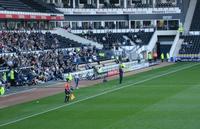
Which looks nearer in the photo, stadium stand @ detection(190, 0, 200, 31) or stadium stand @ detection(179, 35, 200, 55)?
stadium stand @ detection(179, 35, 200, 55)

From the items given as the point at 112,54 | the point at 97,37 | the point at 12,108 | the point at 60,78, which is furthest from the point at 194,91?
the point at 97,37

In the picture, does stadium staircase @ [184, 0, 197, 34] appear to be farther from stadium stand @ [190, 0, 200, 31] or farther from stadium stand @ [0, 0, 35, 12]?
stadium stand @ [0, 0, 35, 12]

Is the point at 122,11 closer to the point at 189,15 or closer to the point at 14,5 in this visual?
the point at 189,15

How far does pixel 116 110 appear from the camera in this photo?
29.5m

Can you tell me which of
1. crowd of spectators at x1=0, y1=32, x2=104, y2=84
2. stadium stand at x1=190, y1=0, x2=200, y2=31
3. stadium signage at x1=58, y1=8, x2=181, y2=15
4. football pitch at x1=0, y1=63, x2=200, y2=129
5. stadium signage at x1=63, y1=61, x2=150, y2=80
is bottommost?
stadium signage at x1=63, y1=61, x2=150, y2=80

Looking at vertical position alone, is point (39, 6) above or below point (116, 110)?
above

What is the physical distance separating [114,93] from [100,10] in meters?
48.3

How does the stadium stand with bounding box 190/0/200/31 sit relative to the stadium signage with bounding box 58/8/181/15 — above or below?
below

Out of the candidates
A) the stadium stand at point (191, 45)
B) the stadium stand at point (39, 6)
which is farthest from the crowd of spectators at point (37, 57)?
the stadium stand at point (191, 45)

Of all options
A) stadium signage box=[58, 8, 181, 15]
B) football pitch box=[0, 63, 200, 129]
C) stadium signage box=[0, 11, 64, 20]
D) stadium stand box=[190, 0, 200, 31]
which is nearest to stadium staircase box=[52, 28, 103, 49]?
stadium signage box=[0, 11, 64, 20]

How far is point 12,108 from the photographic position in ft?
107

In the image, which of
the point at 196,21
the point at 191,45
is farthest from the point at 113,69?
the point at 196,21

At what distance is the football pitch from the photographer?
81.5 ft

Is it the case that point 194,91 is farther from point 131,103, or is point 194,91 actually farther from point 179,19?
point 179,19
